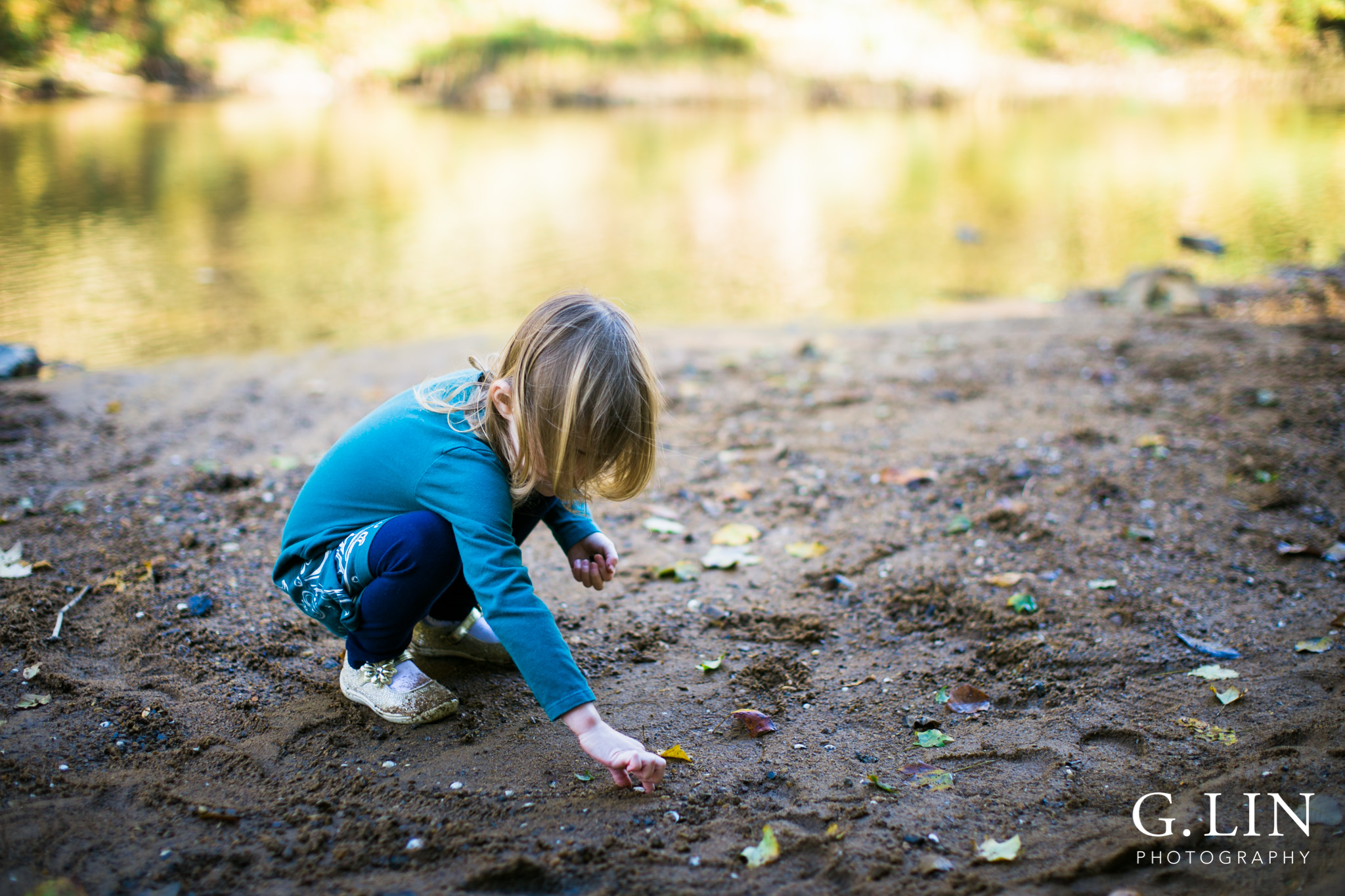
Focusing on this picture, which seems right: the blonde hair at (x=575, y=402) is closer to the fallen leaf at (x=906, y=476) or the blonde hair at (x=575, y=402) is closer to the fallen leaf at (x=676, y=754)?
the fallen leaf at (x=676, y=754)

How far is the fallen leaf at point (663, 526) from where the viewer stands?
3180 millimetres

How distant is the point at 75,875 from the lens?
5.11 feet

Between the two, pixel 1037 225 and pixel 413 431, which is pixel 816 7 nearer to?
pixel 1037 225

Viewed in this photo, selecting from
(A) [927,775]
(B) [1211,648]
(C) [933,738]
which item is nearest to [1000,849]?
(A) [927,775]

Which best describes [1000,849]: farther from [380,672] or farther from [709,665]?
[380,672]

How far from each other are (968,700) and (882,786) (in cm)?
44

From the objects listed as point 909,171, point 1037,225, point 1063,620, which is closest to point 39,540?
point 1063,620

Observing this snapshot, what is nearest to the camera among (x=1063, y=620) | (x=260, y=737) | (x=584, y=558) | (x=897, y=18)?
(x=260, y=737)

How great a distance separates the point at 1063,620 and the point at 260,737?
7.08 feet

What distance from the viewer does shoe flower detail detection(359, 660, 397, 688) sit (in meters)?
2.08

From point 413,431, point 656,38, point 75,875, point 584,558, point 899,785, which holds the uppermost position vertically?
point 656,38

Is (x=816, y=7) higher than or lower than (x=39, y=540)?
higher

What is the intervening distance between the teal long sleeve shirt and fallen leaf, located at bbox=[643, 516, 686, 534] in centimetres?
101

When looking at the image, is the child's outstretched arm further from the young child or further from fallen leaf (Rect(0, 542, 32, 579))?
fallen leaf (Rect(0, 542, 32, 579))
